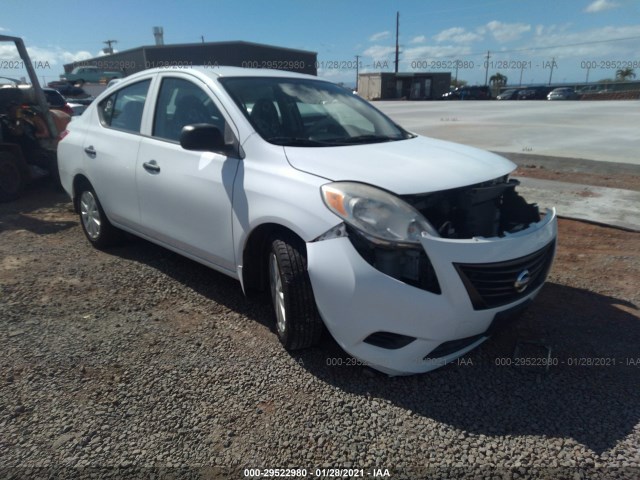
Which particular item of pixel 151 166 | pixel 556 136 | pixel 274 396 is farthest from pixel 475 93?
pixel 274 396

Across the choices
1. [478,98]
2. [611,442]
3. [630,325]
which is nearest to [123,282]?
[611,442]

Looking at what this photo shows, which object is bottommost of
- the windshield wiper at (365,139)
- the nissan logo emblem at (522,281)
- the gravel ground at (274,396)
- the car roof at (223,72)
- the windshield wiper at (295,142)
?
the gravel ground at (274,396)

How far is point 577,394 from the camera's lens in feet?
→ 8.36

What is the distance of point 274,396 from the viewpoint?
256 cm

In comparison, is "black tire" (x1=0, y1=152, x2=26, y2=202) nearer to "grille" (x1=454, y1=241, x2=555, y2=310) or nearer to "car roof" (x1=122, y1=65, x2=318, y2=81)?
"car roof" (x1=122, y1=65, x2=318, y2=81)

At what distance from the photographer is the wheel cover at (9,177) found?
23.1 feet

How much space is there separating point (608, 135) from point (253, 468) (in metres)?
15.1

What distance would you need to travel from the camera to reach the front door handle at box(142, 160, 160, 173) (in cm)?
357

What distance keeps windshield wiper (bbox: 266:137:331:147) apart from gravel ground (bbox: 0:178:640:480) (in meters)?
1.24

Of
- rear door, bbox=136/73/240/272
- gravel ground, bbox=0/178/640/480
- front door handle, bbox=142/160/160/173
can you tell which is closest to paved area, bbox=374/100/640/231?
gravel ground, bbox=0/178/640/480

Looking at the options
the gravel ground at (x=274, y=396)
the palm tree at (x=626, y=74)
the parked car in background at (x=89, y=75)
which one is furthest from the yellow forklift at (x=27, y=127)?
the palm tree at (x=626, y=74)

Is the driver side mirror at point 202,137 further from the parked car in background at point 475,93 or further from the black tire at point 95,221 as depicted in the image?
the parked car in background at point 475,93

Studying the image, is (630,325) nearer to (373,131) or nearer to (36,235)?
(373,131)

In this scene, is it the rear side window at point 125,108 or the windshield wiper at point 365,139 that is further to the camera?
the rear side window at point 125,108
